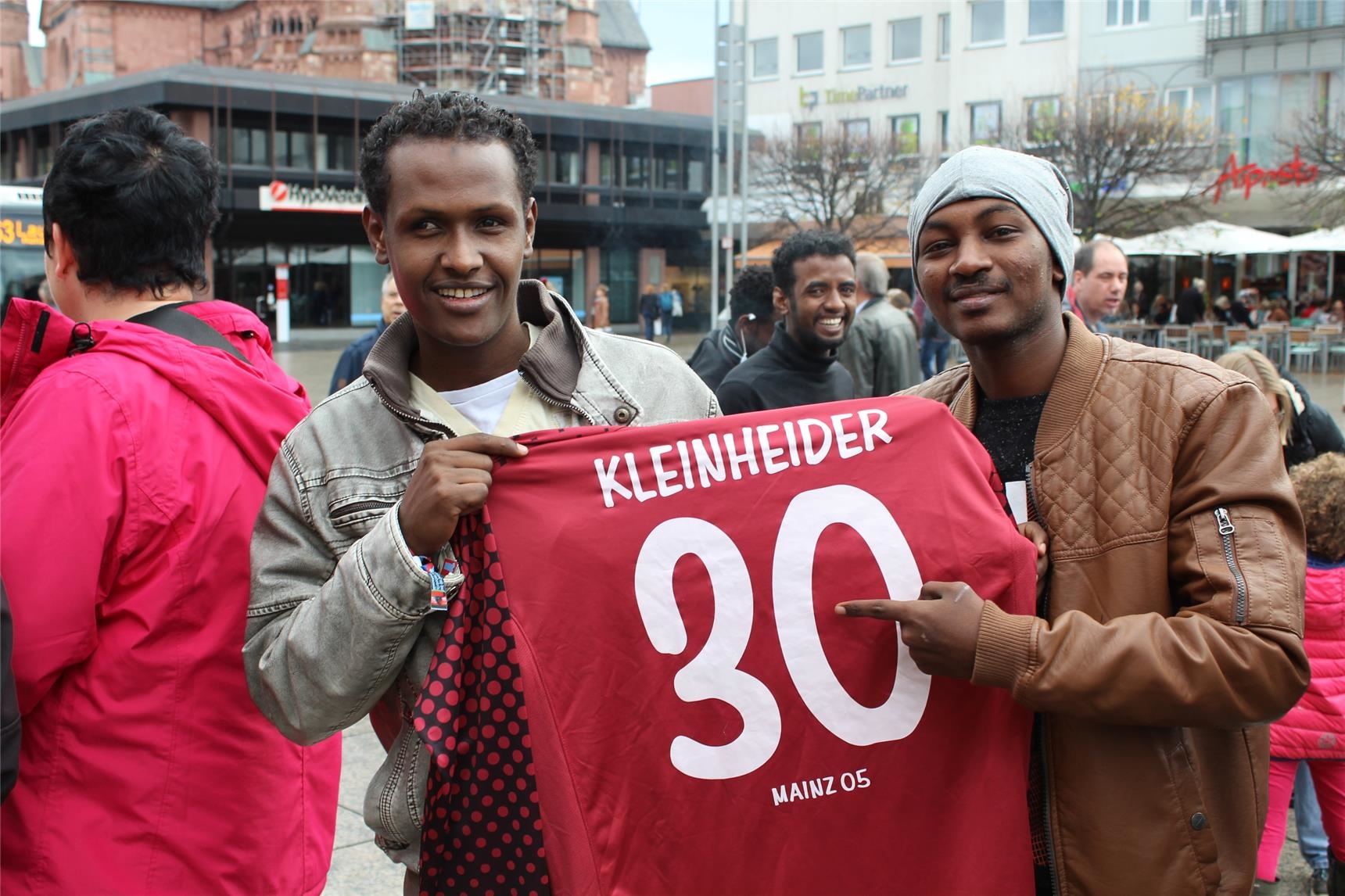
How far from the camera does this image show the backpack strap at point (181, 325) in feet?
8.13

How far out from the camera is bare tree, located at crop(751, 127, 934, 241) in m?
39.6

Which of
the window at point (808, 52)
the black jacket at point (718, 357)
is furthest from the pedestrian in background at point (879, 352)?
the window at point (808, 52)

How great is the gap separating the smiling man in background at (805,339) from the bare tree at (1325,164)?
24747mm

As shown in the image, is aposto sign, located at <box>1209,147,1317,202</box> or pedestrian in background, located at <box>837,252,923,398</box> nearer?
pedestrian in background, located at <box>837,252,923,398</box>

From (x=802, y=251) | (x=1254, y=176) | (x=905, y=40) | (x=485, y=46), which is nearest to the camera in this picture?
(x=802, y=251)

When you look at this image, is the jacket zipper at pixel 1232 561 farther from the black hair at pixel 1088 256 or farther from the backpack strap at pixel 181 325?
the black hair at pixel 1088 256

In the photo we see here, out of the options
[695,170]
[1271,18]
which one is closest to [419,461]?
[1271,18]

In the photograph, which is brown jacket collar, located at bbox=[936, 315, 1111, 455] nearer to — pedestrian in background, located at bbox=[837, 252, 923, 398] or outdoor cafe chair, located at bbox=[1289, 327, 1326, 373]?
pedestrian in background, located at bbox=[837, 252, 923, 398]

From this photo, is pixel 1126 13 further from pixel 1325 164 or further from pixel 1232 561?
pixel 1232 561

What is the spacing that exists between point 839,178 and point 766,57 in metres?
18.3

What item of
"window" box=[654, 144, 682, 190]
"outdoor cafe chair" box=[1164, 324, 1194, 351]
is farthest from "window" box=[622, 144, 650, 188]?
"outdoor cafe chair" box=[1164, 324, 1194, 351]

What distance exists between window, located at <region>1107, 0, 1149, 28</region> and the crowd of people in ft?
156

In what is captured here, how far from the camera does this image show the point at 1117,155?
103ft

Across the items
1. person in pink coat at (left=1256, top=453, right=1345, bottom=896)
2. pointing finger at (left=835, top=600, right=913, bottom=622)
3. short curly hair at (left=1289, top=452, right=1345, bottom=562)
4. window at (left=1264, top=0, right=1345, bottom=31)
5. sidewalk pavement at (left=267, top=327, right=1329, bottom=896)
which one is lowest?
sidewalk pavement at (left=267, top=327, right=1329, bottom=896)
